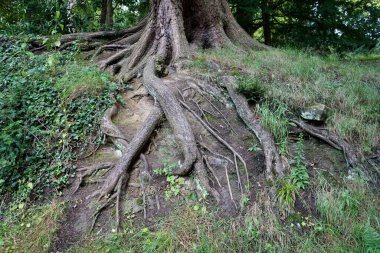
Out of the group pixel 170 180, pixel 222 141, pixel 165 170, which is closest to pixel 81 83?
pixel 165 170

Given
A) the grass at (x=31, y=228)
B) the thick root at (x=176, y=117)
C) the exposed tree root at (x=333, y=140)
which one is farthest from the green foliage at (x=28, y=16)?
the exposed tree root at (x=333, y=140)

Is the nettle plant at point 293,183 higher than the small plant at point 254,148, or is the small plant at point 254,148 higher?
the small plant at point 254,148

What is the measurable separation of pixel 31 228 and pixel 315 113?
379 centimetres

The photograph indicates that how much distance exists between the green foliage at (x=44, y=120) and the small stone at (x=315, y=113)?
2986 millimetres

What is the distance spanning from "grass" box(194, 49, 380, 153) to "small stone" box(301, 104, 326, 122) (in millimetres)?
90

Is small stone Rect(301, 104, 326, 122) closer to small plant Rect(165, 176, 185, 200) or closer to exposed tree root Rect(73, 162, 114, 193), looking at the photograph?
small plant Rect(165, 176, 185, 200)

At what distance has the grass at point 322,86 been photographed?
360 cm

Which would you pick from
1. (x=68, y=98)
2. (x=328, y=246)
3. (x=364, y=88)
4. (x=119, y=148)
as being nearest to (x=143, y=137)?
(x=119, y=148)

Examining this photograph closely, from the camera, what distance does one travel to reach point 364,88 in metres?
4.38

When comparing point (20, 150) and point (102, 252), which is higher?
point (20, 150)

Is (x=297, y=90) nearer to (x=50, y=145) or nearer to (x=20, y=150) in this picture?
(x=50, y=145)

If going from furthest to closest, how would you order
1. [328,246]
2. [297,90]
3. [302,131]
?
[297,90]
[302,131]
[328,246]

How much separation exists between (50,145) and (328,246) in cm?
346

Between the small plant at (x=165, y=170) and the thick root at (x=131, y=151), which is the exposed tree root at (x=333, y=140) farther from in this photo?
the thick root at (x=131, y=151)
